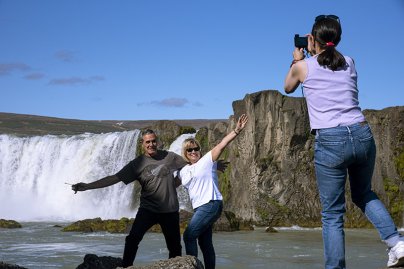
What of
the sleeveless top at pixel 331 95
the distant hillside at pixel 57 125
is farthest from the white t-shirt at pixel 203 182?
the distant hillside at pixel 57 125

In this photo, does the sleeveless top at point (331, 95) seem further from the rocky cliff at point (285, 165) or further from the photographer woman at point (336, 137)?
the rocky cliff at point (285, 165)

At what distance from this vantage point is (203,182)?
24.0 feet

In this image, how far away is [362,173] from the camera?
5512mm

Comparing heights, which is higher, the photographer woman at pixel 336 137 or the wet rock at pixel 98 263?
the photographer woman at pixel 336 137

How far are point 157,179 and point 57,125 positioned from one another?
9653 cm

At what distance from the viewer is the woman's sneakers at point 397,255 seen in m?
5.52

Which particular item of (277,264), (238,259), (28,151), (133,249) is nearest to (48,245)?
(238,259)

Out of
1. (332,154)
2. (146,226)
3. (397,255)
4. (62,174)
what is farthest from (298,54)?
(62,174)

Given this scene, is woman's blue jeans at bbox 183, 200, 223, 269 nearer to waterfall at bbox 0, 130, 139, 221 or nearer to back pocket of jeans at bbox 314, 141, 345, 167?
back pocket of jeans at bbox 314, 141, 345, 167

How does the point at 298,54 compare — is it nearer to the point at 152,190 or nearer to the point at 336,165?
the point at 336,165

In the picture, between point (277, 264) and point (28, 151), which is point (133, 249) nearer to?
point (277, 264)

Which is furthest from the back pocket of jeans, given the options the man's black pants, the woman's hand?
the man's black pants

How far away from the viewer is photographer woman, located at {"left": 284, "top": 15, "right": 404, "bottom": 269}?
5348 mm

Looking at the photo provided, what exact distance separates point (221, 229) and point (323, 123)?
1850cm
